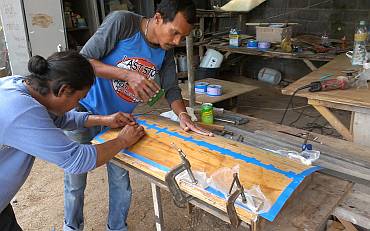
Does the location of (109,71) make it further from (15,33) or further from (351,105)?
(15,33)

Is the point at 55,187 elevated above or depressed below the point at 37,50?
below

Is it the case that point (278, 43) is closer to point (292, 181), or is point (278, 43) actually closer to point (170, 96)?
point (170, 96)

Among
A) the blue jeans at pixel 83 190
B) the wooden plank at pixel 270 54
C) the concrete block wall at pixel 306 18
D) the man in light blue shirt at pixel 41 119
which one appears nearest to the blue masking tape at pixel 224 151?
the blue jeans at pixel 83 190

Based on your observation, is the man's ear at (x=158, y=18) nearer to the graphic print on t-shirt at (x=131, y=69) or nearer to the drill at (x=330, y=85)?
the graphic print on t-shirt at (x=131, y=69)

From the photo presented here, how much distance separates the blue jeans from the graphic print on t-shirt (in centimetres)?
25

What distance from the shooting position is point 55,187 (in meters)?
2.85

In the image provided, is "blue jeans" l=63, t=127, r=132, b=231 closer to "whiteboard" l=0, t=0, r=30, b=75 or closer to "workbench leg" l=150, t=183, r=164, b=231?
"workbench leg" l=150, t=183, r=164, b=231

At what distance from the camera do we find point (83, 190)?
6.03 feet

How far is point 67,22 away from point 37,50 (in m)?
0.68

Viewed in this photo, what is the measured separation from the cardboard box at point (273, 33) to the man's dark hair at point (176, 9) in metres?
3.43

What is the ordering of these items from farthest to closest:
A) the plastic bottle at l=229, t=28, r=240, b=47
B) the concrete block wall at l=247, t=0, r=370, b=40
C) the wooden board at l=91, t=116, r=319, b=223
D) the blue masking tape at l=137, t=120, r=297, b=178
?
the plastic bottle at l=229, t=28, r=240, b=47, the concrete block wall at l=247, t=0, r=370, b=40, the blue masking tape at l=137, t=120, r=297, b=178, the wooden board at l=91, t=116, r=319, b=223

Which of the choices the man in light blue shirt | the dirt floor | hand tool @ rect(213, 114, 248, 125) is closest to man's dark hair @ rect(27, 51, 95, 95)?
the man in light blue shirt

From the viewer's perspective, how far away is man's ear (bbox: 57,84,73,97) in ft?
3.63

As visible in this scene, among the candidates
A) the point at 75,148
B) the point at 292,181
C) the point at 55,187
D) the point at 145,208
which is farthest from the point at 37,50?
the point at 292,181
